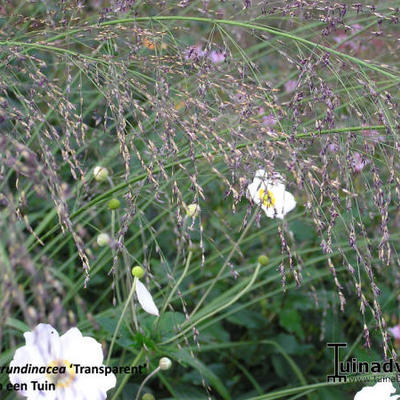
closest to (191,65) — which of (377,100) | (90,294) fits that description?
(377,100)

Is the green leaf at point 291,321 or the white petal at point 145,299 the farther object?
the green leaf at point 291,321

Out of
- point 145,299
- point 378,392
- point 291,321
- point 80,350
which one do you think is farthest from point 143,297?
point 291,321

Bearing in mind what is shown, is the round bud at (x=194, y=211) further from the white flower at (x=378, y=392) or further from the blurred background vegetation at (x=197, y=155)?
the white flower at (x=378, y=392)

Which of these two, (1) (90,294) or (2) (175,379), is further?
(1) (90,294)

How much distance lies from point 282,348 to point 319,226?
2.58ft

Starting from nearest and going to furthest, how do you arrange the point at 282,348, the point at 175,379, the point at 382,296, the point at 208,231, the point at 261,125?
the point at 261,125, the point at 175,379, the point at 282,348, the point at 382,296, the point at 208,231

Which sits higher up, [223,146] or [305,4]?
[305,4]

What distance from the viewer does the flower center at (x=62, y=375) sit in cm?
106

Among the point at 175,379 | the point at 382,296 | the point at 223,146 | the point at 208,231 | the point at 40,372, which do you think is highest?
the point at 208,231

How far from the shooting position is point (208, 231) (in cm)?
212

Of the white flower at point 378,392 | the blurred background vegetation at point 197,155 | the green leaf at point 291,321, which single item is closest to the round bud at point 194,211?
the blurred background vegetation at point 197,155

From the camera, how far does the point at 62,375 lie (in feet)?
3.52

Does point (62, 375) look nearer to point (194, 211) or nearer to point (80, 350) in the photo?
point (80, 350)

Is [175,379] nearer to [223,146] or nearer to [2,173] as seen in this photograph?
[223,146]
